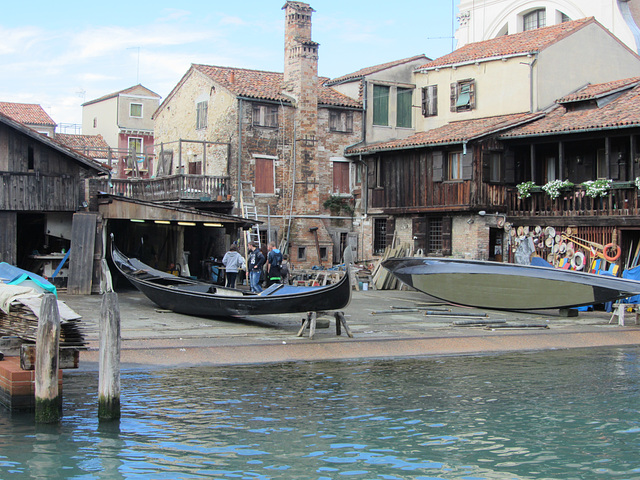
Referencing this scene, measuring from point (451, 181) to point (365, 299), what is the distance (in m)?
6.29

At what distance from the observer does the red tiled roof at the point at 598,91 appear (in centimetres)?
2498

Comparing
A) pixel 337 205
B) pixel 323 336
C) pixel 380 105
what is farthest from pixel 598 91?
pixel 323 336

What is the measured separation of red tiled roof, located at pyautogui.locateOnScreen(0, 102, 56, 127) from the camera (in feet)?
167

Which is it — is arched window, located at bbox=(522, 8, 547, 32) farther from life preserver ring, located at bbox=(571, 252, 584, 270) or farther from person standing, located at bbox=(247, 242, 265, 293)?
person standing, located at bbox=(247, 242, 265, 293)

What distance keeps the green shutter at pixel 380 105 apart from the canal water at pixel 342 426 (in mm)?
19749

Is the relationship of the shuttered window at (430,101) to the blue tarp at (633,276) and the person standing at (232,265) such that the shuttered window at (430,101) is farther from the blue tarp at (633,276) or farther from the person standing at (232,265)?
Answer: the person standing at (232,265)

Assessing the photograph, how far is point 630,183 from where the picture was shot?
22297mm

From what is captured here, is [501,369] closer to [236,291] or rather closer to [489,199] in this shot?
[236,291]

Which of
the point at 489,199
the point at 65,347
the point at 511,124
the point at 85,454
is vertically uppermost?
the point at 511,124

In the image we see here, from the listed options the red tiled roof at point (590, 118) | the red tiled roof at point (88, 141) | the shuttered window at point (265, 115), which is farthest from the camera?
the red tiled roof at point (88, 141)

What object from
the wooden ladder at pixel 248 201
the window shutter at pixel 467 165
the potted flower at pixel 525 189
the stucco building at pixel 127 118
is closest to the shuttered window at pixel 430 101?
the window shutter at pixel 467 165

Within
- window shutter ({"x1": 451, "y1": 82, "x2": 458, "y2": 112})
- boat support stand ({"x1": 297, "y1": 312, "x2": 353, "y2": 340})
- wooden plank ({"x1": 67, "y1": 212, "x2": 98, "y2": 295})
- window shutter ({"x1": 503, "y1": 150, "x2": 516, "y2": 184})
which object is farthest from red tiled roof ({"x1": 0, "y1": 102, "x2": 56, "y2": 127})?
boat support stand ({"x1": 297, "y1": 312, "x2": 353, "y2": 340})

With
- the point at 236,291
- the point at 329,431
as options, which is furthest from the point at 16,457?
the point at 236,291

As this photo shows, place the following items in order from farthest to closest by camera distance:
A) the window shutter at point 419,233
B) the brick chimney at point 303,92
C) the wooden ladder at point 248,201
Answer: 1. the brick chimney at point 303,92
2. the wooden ladder at point 248,201
3. the window shutter at point 419,233
